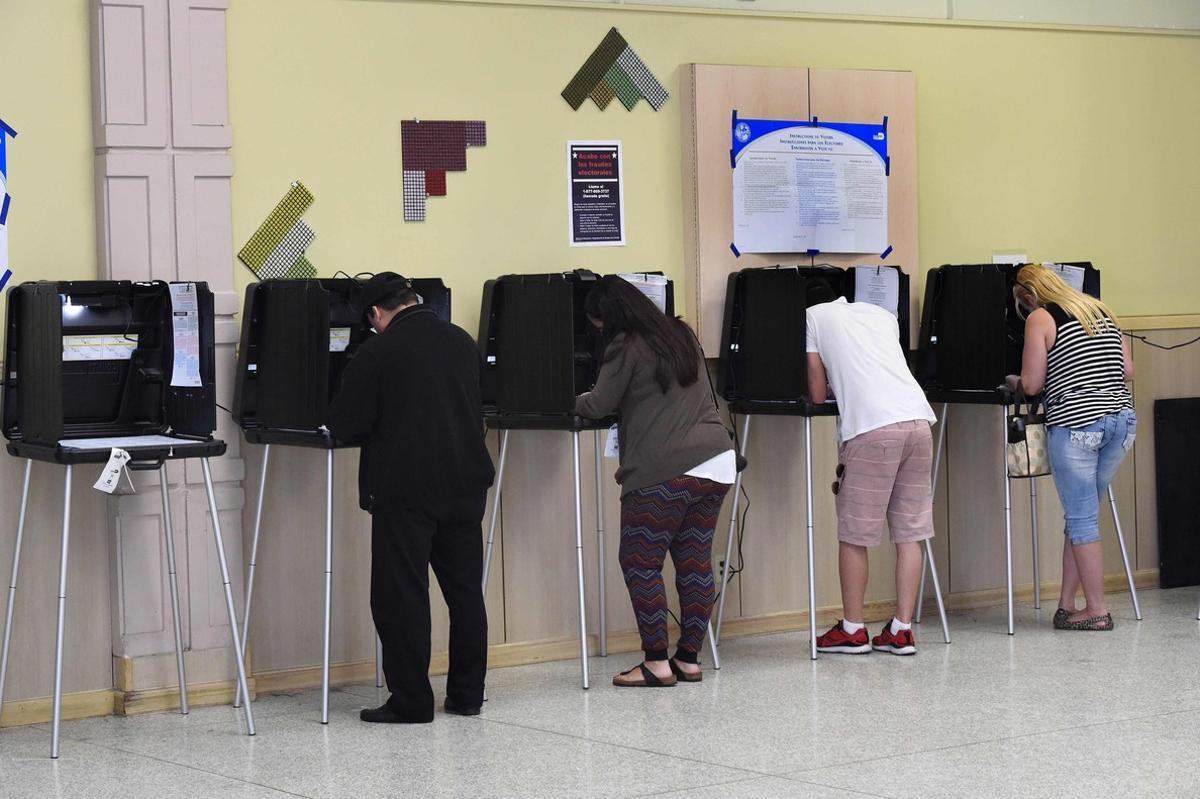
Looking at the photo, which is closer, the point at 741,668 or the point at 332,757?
the point at 332,757

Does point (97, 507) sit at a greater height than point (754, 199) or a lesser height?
lesser

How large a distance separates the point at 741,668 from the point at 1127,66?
3206mm

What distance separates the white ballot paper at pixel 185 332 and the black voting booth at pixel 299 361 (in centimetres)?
27

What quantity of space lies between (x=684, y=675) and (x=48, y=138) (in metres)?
2.56

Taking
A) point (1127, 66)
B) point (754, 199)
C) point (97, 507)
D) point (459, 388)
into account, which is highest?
point (1127, 66)

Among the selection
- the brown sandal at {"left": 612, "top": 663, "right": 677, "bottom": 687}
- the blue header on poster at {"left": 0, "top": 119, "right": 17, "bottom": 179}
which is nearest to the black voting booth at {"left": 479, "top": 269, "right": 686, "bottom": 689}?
the brown sandal at {"left": 612, "top": 663, "right": 677, "bottom": 687}

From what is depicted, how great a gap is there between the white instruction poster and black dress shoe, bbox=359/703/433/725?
2.20 metres

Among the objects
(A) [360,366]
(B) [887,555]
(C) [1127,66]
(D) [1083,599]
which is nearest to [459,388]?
(A) [360,366]

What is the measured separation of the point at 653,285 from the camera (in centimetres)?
538

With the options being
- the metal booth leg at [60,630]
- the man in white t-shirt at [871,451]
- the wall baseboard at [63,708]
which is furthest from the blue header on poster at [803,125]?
the wall baseboard at [63,708]

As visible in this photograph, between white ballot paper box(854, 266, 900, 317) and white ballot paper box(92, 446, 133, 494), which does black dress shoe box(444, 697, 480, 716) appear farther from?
white ballot paper box(854, 266, 900, 317)

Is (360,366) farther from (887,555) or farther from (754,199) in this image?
(887,555)

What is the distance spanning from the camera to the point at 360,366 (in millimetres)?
4516

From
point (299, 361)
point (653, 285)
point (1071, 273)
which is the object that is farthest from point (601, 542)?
point (1071, 273)
